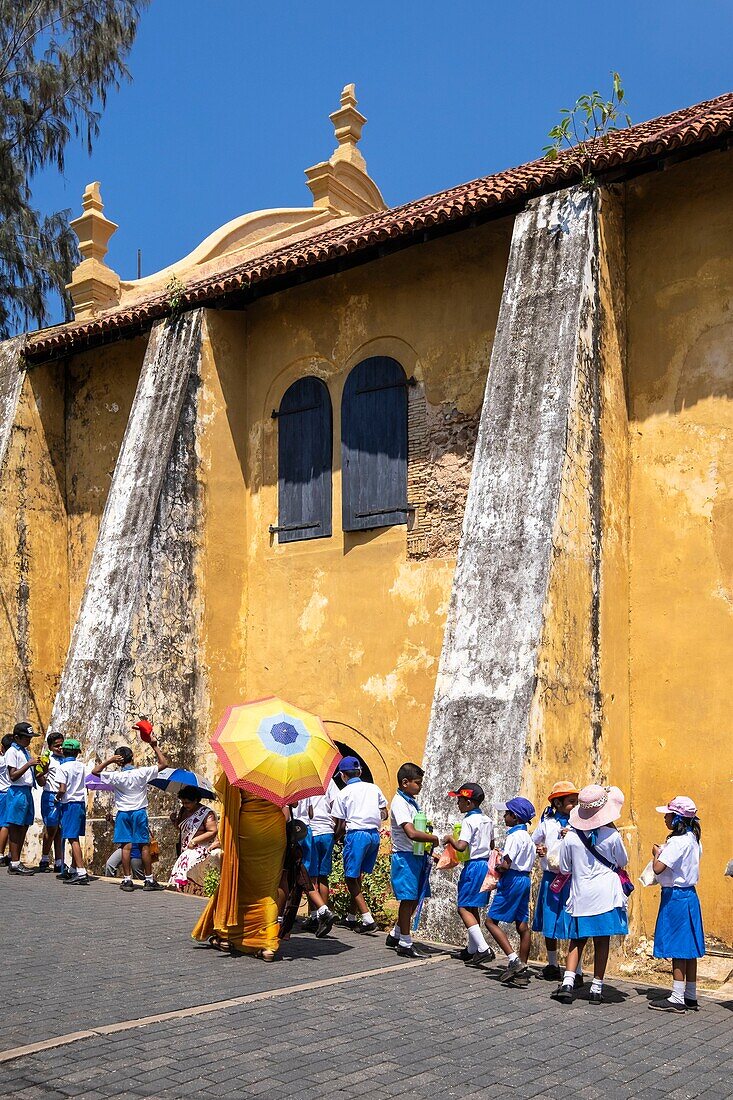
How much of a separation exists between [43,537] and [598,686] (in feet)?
32.0

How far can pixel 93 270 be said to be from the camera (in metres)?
19.6

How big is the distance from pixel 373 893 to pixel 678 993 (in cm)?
363

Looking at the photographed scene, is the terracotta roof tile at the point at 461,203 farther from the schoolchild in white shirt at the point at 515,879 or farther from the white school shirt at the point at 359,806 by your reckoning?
the schoolchild in white shirt at the point at 515,879

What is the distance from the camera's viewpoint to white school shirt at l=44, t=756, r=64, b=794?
1182cm

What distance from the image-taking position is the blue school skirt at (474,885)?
27.1 ft

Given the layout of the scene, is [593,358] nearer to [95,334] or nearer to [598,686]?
[598,686]

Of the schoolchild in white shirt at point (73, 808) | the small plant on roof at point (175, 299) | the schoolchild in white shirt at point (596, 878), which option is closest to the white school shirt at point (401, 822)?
the schoolchild in white shirt at point (596, 878)

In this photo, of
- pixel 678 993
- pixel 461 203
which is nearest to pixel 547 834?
pixel 678 993

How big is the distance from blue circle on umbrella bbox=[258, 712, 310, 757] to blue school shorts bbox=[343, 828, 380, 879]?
5.97 feet

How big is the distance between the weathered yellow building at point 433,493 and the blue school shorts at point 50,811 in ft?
2.92

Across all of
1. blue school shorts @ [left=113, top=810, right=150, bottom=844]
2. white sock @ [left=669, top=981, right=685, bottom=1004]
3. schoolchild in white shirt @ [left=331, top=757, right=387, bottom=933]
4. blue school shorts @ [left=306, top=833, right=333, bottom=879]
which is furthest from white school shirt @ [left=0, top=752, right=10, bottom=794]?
white sock @ [left=669, top=981, right=685, bottom=1004]

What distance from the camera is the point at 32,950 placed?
A: 8047 millimetres

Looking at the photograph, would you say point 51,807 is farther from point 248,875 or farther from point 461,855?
point 461,855

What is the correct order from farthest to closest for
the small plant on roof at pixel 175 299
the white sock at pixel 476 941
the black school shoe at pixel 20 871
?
the small plant on roof at pixel 175 299 → the black school shoe at pixel 20 871 → the white sock at pixel 476 941
